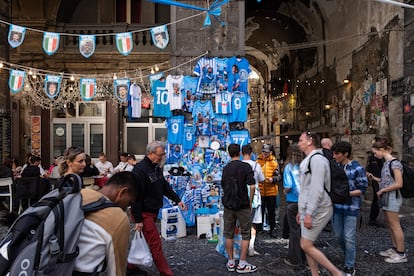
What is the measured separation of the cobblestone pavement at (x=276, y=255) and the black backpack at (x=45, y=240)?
373 cm

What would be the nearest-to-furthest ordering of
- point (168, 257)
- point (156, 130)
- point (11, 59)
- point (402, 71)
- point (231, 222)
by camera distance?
point (231, 222), point (168, 257), point (402, 71), point (11, 59), point (156, 130)

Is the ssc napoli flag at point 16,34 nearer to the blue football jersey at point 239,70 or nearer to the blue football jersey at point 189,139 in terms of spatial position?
the blue football jersey at point 189,139

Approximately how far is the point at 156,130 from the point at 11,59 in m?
5.62

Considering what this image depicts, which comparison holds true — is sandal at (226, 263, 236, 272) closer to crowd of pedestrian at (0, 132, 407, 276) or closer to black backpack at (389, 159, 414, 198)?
crowd of pedestrian at (0, 132, 407, 276)

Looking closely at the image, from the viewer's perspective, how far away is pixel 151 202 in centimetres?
459

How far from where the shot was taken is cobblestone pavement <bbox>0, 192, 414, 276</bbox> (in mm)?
5055

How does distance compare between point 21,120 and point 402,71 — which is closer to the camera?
point 402,71

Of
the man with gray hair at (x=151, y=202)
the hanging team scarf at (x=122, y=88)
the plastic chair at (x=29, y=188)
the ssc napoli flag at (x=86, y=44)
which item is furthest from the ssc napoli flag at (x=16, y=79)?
the man with gray hair at (x=151, y=202)

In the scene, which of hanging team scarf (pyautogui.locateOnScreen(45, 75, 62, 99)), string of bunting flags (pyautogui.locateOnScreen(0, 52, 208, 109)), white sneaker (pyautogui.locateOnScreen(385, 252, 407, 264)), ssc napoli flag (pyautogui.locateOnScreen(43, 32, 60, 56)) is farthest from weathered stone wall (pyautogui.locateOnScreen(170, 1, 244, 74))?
white sneaker (pyautogui.locateOnScreen(385, 252, 407, 264))

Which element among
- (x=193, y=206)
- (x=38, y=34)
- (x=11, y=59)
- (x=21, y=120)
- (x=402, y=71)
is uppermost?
(x=38, y=34)

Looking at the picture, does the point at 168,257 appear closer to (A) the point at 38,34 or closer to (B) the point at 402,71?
(B) the point at 402,71

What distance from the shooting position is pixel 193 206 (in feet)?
24.6

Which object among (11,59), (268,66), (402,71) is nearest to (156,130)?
(11,59)

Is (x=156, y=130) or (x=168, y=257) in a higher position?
(x=156, y=130)
